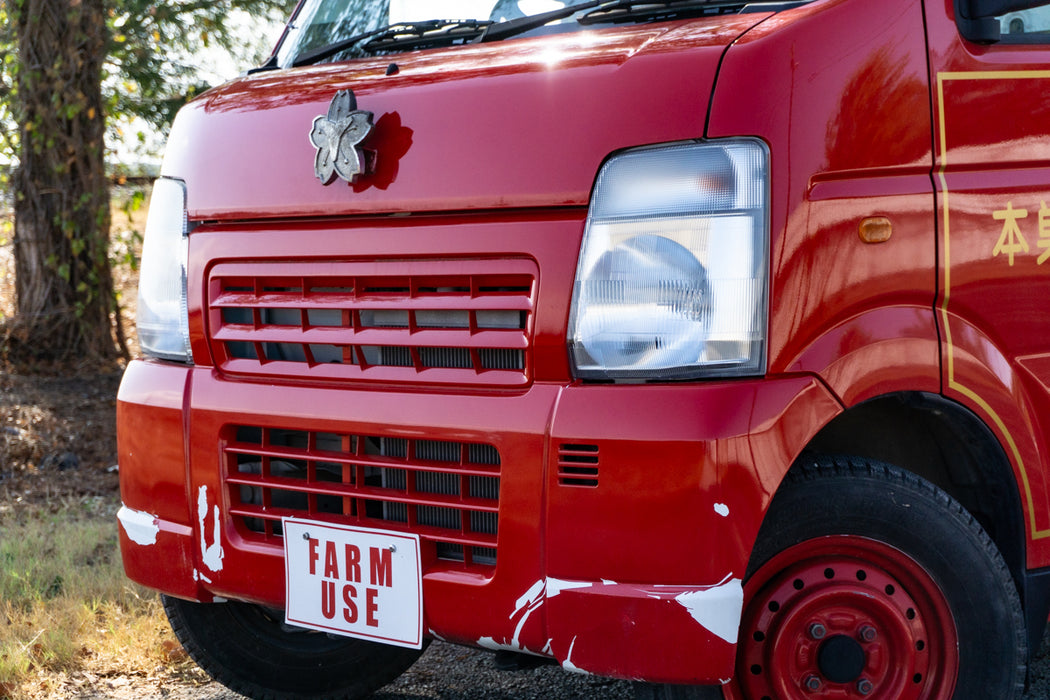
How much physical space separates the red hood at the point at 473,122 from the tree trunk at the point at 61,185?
17.9 ft

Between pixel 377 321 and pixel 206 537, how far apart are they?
64 cm

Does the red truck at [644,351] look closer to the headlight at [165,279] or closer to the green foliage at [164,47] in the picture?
the headlight at [165,279]

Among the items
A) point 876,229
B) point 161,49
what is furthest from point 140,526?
point 161,49

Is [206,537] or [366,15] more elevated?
[366,15]

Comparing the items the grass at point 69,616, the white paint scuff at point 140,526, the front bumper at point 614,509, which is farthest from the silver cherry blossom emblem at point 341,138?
the grass at point 69,616

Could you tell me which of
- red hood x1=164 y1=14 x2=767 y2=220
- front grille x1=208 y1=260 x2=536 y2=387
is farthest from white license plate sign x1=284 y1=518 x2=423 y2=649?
red hood x1=164 y1=14 x2=767 y2=220

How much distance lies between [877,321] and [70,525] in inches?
150

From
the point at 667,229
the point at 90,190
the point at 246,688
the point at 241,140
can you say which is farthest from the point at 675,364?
the point at 90,190

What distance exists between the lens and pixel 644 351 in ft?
6.68

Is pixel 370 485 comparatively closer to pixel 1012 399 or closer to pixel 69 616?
pixel 1012 399

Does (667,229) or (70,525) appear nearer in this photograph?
(667,229)

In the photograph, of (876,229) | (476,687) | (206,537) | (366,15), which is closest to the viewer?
(876,229)

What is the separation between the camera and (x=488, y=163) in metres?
2.19

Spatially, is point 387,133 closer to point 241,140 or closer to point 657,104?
point 241,140
